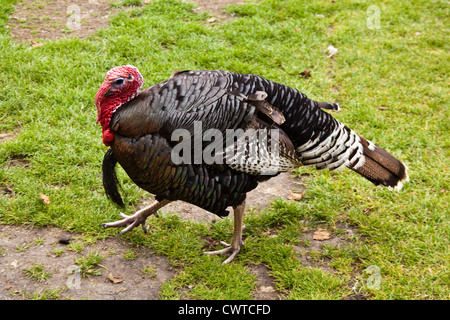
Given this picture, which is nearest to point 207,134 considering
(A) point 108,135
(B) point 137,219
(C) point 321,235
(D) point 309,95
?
(A) point 108,135

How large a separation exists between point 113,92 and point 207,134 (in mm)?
766

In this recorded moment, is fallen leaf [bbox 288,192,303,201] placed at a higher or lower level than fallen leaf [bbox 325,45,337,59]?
lower

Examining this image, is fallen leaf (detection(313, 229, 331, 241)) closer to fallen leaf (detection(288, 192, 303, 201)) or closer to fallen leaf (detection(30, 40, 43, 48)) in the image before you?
fallen leaf (detection(288, 192, 303, 201))

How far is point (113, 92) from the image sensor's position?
353cm

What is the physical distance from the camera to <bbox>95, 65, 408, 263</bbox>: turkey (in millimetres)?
3525

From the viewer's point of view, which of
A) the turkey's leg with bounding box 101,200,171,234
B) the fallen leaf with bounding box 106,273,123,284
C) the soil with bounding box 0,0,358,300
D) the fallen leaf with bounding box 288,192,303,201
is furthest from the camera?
the fallen leaf with bounding box 288,192,303,201

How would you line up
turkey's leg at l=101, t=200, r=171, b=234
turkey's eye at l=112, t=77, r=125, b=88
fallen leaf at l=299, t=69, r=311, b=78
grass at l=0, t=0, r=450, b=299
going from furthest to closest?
fallen leaf at l=299, t=69, r=311, b=78
turkey's leg at l=101, t=200, r=171, b=234
grass at l=0, t=0, r=450, b=299
turkey's eye at l=112, t=77, r=125, b=88

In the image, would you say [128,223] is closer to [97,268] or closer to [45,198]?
[97,268]

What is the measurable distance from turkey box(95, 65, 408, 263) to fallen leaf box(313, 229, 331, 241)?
0.77m

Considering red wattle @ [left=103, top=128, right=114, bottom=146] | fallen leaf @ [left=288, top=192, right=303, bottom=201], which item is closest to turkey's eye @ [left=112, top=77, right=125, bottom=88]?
red wattle @ [left=103, top=128, right=114, bottom=146]

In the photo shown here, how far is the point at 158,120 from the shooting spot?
3.54m

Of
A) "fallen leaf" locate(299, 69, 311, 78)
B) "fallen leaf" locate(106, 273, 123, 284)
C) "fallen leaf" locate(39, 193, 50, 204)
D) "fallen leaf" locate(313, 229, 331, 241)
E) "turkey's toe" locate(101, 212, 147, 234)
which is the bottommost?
"fallen leaf" locate(106, 273, 123, 284)

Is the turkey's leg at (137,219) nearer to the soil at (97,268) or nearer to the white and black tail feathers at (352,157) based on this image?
the soil at (97,268)

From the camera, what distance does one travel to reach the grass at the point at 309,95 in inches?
161
